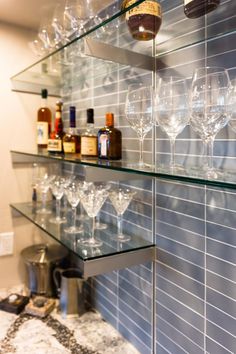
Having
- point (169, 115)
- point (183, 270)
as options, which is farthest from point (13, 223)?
point (169, 115)

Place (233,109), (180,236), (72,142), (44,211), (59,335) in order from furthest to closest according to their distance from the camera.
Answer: (44,211), (72,142), (59,335), (180,236), (233,109)

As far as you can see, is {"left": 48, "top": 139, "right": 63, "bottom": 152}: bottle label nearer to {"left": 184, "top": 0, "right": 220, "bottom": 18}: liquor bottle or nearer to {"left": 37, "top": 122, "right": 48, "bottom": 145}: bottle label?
{"left": 37, "top": 122, "right": 48, "bottom": 145}: bottle label

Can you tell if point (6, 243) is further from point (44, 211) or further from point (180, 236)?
point (180, 236)

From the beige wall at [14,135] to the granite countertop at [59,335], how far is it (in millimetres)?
319

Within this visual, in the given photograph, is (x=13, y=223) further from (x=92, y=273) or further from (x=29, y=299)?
(x=92, y=273)

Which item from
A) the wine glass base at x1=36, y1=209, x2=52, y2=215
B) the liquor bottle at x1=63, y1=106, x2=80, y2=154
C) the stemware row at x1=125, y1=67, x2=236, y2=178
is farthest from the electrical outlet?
the stemware row at x1=125, y1=67, x2=236, y2=178

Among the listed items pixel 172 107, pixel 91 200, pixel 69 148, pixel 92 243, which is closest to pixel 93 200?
pixel 91 200

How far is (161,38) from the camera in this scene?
97cm

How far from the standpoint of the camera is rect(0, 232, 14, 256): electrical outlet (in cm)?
157

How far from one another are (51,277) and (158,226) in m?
0.71

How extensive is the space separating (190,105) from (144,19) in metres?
0.31

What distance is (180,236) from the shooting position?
36.6 inches

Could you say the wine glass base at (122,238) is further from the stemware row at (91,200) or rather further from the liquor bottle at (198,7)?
the liquor bottle at (198,7)

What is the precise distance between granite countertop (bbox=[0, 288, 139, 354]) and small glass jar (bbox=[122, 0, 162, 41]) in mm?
1104
